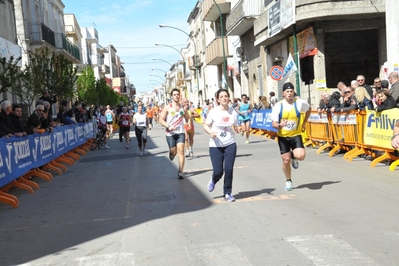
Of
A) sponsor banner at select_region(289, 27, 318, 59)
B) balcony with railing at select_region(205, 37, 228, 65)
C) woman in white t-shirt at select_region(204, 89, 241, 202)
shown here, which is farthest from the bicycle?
balcony with railing at select_region(205, 37, 228, 65)

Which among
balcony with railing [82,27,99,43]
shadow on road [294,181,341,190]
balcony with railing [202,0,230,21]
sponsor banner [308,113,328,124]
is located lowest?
shadow on road [294,181,341,190]

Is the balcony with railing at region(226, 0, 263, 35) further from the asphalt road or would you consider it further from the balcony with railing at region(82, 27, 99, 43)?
the balcony with railing at region(82, 27, 99, 43)

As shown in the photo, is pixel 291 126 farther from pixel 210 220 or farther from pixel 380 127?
pixel 380 127

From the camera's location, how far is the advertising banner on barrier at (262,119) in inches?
930

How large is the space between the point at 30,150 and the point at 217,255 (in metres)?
8.22

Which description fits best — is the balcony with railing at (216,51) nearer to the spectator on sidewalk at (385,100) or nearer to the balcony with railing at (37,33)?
the balcony with railing at (37,33)

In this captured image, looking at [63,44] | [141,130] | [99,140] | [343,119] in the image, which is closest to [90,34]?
[63,44]

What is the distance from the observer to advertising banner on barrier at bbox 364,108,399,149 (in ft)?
39.0

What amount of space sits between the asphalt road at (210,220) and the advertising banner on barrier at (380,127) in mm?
571

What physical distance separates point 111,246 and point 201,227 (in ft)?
3.93

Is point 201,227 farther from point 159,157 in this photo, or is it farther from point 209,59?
point 209,59

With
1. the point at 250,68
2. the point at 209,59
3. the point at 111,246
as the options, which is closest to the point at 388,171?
the point at 111,246

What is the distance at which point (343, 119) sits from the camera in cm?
1454

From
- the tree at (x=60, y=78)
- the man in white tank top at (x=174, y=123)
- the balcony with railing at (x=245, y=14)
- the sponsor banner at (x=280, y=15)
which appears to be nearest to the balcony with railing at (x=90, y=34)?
the balcony with railing at (x=245, y=14)
